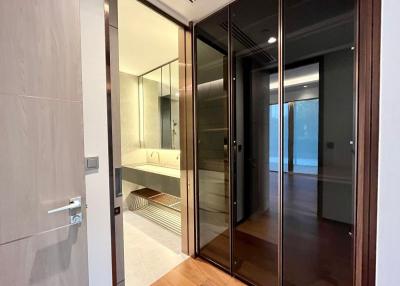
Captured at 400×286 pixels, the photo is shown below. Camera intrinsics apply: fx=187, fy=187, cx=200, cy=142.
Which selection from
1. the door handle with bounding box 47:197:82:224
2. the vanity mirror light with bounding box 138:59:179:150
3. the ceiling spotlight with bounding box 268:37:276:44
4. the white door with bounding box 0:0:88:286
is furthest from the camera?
the vanity mirror light with bounding box 138:59:179:150

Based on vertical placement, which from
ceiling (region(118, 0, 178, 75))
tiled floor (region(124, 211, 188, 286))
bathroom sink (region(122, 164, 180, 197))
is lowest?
tiled floor (region(124, 211, 188, 286))

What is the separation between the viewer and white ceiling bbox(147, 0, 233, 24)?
1.90m

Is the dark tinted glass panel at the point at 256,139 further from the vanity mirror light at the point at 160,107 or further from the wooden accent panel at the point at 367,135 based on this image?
the vanity mirror light at the point at 160,107

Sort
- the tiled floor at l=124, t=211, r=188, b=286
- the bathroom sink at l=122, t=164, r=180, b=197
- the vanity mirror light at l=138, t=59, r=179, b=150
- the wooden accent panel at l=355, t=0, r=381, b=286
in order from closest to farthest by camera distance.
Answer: the wooden accent panel at l=355, t=0, r=381, b=286 → the tiled floor at l=124, t=211, r=188, b=286 → the bathroom sink at l=122, t=164, r=180, b=197 → the vanity mirror light at l=138, t=59, r=179, b=150

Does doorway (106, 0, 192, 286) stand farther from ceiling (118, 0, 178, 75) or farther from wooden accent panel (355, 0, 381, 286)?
wooden accent panel (355, 0, 381, 286)

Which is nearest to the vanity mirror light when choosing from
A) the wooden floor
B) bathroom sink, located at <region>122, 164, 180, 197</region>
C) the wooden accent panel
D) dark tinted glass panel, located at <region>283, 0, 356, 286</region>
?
bathroom sink, located at <region>122, 164, 180, 197</region>

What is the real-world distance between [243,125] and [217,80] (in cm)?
65

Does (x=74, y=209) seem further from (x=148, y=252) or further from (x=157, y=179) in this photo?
(x=157, y=179)

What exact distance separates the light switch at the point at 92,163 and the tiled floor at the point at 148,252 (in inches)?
57.4

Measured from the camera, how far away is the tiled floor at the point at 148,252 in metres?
2.05

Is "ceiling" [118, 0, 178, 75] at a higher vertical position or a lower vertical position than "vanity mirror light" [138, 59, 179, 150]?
higher

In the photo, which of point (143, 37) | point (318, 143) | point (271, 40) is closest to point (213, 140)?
point (318, 143)

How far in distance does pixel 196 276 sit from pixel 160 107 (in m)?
3.13

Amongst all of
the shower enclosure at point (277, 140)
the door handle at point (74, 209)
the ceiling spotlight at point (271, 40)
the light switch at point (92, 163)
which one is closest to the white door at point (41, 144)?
the door handle at point (74, 209)
